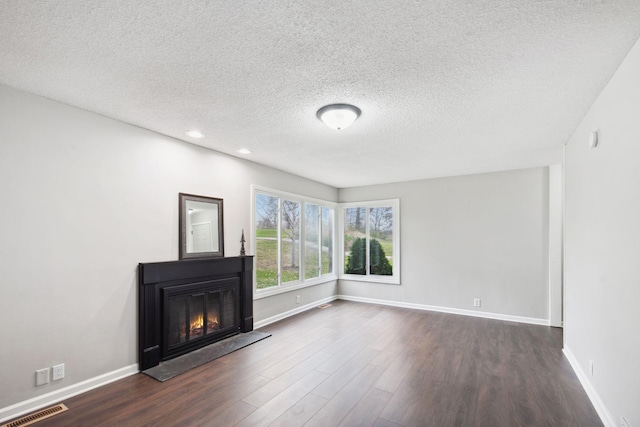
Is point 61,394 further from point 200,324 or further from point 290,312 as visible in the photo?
point 290,312

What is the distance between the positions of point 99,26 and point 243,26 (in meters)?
0.79

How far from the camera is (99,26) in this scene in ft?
5.48

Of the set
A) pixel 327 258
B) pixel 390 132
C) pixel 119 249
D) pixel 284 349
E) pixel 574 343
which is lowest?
pixel 284 349

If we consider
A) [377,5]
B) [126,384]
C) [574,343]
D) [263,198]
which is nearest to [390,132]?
[377,5]

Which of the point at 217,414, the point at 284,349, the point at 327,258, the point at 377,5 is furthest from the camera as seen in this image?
the point at 327,258

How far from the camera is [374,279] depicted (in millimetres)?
6414

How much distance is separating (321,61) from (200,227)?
265cm

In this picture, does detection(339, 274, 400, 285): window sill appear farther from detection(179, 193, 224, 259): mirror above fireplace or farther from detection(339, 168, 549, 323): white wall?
detection(179, 193, 224, 259): mirror above fireplace

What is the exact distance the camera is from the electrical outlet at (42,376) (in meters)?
2.45

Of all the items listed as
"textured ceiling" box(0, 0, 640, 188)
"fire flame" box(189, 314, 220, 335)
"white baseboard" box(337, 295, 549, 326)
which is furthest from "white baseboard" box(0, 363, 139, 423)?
"white baseboard" box(337, 295, 549, 326)

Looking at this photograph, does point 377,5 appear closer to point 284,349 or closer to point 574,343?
point 284,349

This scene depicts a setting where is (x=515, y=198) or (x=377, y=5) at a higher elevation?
(x=377, y=5)

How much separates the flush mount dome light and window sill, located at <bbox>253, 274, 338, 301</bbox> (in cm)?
295

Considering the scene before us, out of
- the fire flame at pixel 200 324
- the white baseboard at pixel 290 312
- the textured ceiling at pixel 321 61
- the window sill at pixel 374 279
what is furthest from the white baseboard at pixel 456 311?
the fire flame at pixel 200 324
